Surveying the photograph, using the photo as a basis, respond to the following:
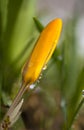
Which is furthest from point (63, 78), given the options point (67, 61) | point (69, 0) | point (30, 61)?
point (69, 0)

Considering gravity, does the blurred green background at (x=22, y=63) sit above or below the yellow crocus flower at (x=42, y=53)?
below

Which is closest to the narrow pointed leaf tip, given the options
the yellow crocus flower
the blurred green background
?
the yellow crocus flower

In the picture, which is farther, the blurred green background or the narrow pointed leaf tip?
the blurred green background

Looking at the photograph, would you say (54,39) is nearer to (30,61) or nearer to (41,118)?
(30,61)

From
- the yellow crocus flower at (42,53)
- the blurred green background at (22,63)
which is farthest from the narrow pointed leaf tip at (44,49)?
the blurred green background at (22,63)

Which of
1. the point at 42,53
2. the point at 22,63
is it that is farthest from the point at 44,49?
the point at 22,63

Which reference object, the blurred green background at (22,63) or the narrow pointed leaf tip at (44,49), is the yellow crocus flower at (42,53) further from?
the blurred green background at (22,63)

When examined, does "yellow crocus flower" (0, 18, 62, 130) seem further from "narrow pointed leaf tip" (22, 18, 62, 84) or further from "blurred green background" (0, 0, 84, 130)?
"blurred green background" (0, 0, 84, 130)

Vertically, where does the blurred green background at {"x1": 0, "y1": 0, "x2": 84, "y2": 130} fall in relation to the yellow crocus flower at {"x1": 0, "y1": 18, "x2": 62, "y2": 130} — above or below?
below

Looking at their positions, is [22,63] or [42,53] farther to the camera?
[22,63]

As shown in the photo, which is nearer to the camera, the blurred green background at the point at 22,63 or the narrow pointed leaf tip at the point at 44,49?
the narrow pointed leaf tip at the point at 44,49

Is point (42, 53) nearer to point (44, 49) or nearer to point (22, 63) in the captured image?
point (44, 49)
